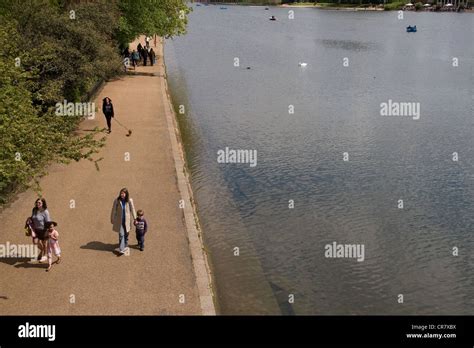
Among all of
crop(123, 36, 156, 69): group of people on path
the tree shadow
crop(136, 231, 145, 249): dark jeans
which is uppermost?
crop(123, 36, 156, 69): group of people on path

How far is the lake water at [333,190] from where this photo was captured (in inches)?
593

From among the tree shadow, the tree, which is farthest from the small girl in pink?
the tree

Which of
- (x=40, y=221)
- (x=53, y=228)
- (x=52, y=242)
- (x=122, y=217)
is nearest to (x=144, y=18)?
(x=122, y=217)

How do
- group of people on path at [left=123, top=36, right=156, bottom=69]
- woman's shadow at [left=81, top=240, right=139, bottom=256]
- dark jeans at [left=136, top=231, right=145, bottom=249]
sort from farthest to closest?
group of people on path at [left=123, top=36, right=156, bottom=69] → woman's shadow at [left=81, top=240, right=139, bottom=256] → dark jeans at [left=136, top=231, right=145, bottom=249]

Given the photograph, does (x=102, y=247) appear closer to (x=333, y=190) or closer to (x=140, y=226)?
(x=140, y=226)

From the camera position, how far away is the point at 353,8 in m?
191

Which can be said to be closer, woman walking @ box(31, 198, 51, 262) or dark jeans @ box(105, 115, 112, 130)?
woman walking @ box(31, 198, 51, 262)

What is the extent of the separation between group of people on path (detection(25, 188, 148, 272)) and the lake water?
8.29 feet

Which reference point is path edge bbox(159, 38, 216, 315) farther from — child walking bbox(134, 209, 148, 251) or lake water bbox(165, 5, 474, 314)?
child walking bbox(134, 209, 148, 251)

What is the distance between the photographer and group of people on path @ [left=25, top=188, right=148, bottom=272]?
1367 centimetres

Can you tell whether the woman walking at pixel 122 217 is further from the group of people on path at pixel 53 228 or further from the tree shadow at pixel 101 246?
the tree shadow at pixel 101 246

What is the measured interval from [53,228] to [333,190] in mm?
11191
